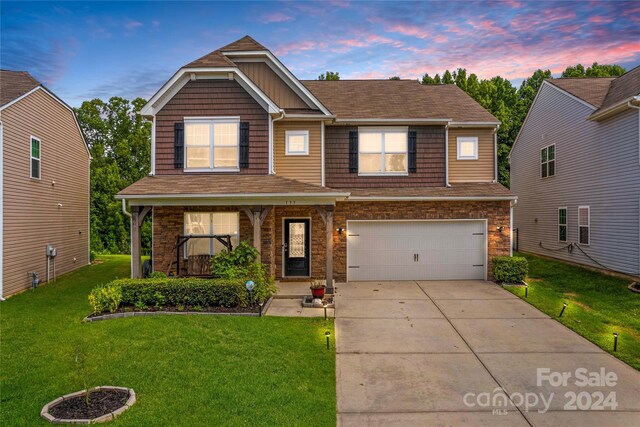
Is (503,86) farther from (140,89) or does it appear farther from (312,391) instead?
(312,391)

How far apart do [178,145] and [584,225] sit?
1528cm

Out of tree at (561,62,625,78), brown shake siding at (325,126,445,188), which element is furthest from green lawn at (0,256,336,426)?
tree at (561,62,625,78)

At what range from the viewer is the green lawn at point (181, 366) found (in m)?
4.78

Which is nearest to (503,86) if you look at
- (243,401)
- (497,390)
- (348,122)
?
(348,122)

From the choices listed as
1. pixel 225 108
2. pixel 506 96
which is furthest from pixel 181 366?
pixel 506 96

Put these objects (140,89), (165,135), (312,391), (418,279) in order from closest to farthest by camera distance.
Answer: (312,391) < (165,135) < (418,279) < (140,89)

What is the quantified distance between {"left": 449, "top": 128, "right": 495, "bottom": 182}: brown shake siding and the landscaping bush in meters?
8.13

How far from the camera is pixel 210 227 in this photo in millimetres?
11977

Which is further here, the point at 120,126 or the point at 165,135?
the point at 120,126

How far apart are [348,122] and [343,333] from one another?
8111 mm

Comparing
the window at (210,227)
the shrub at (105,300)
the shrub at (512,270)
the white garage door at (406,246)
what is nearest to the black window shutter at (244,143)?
the window at (210,227)

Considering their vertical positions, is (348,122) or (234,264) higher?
(348,122)

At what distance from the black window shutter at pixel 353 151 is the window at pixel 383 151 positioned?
142mm

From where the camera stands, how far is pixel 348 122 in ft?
44.6
